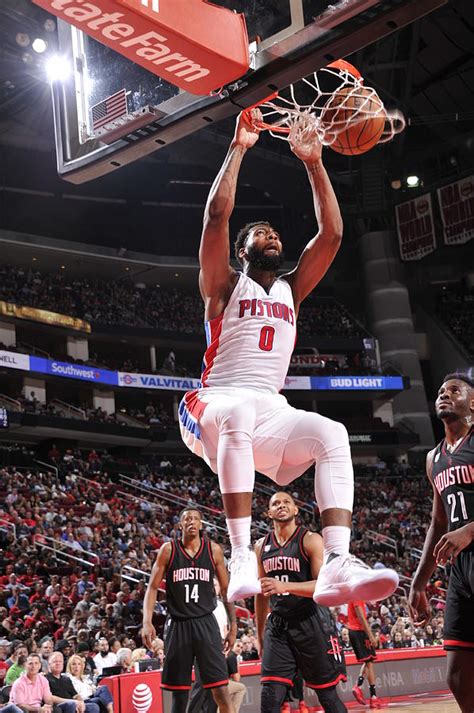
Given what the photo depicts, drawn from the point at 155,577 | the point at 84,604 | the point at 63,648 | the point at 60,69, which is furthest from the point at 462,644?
the point at 84,604

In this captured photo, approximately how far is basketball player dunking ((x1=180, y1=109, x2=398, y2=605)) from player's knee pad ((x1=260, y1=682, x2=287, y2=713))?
2570 mm

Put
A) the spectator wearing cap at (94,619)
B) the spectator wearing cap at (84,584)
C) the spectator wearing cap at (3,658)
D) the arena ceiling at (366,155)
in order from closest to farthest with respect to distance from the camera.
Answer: the spectator wearing cap at (3,658), the spectator wearing cap at (94,619), the spectator wearing cap at (84,584), the arena ceiling at (366,155)

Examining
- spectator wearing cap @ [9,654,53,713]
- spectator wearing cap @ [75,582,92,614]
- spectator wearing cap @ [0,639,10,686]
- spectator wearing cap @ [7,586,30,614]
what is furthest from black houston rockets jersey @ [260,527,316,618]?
spectator wearing cap @ [7,586,30,614]

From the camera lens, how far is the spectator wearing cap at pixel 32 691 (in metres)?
8.42

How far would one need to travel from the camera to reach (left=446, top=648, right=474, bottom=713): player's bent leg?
183 inches

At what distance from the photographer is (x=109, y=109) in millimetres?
4684

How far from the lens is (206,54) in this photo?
4.07 meters

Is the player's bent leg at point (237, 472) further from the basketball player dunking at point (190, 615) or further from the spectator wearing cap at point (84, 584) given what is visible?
the spectator wearing cap at point (84, 584)

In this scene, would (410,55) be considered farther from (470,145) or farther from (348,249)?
(348,249)

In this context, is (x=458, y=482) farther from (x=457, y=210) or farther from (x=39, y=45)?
(x=457, y=210)

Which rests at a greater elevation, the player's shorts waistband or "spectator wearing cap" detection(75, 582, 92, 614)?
"spectator wearing cap" detection(75, 582, 92, 614)

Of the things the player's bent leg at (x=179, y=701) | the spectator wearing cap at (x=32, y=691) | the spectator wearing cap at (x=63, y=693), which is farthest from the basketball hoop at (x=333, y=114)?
the spectator wearing cap at (x=63, y=693)

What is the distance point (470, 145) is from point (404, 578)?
19.9 metres

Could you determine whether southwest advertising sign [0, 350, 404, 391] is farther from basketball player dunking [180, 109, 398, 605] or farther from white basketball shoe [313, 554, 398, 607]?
white basketball shoe [313, 554, 398, 607]
